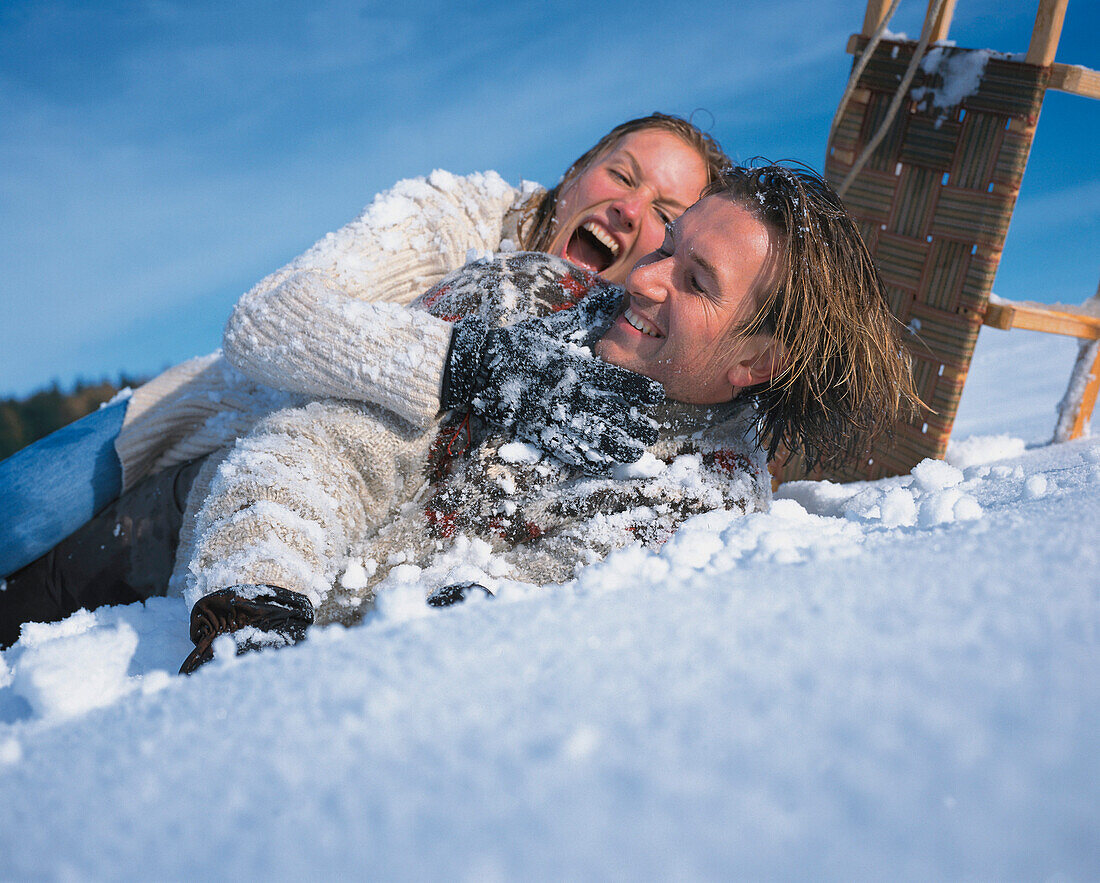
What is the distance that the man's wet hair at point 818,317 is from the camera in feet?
3.68

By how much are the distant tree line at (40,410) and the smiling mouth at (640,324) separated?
4580 mm

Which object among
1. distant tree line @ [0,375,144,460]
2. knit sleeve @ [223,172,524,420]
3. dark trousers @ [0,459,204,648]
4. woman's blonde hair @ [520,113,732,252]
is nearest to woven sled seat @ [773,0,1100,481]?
woman's blonde hair @ [520,113,732,252]

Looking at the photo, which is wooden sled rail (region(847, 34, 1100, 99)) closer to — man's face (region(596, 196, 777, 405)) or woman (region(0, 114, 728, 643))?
woman (region(0, 114, 728, 643))

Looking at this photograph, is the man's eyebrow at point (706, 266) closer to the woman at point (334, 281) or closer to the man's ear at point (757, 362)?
the man's ear at point (757, 362)

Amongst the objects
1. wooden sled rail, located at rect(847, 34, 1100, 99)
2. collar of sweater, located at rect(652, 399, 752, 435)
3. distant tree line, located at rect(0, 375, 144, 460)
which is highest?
wooden sled rail, located at rect(847, 34, 1100, 99)

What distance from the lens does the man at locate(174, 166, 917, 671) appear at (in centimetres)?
111

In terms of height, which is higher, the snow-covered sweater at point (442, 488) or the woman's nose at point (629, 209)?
the woman's nose at point (629, 209)

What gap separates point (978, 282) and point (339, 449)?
5.00ft

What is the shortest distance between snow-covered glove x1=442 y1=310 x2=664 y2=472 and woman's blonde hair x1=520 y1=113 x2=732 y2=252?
0.55 m

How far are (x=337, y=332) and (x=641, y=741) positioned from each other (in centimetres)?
88

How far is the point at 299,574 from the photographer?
3.26 feet

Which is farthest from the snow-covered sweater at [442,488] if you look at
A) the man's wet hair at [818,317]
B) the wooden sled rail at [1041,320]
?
the wooden sled rail at [1041,320]

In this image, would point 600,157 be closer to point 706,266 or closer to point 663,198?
point 663,198

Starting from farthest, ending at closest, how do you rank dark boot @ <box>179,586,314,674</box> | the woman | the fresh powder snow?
the woman < dark boot @ <box>179,586,314,674</box> < the fresh powder snow
